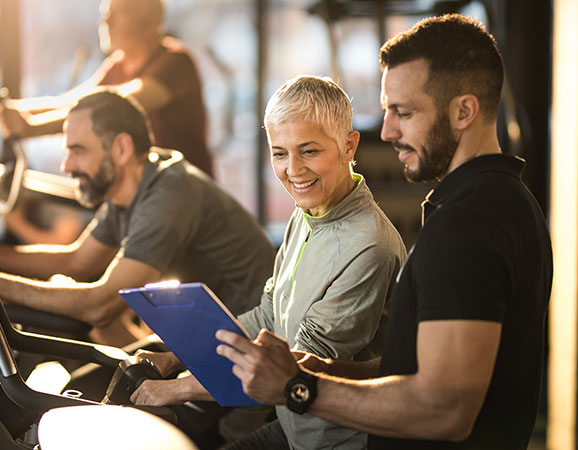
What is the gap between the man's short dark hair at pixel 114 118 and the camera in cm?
231

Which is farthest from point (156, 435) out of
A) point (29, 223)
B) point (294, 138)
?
point (29, 223)

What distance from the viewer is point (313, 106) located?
4.94 feet

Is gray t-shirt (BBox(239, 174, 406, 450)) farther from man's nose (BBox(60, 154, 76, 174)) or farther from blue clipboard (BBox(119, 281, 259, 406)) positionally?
man's nose (BBox(60, 154, 76, 174))

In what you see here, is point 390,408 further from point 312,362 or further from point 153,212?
point 153,212

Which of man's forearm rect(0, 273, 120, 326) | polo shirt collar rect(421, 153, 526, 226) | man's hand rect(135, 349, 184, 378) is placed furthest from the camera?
man's forearm rect(0, 273, 120, 326)

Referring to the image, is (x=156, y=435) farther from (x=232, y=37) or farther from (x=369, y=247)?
(x=232, y=37)

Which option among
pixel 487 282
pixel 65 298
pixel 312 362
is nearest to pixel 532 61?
pixel 65 298

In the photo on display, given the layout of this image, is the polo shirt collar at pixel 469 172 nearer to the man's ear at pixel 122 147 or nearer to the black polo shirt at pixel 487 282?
the black polo shirt at pixel 487 282

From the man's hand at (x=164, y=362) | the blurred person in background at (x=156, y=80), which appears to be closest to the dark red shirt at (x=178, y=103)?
the blurred person in background at (x=156, y=80)

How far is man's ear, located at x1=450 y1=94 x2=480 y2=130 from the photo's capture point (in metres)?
1.20

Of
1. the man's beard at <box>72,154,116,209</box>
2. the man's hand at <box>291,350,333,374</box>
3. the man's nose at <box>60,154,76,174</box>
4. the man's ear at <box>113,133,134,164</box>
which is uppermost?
the man's ear at <box>113,133,134,164</box>

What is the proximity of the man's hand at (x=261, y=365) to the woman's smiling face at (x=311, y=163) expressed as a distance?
447 mm

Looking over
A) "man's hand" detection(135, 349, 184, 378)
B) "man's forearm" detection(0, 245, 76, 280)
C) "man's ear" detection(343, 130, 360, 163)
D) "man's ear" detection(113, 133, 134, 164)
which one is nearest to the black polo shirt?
"man's ear" detection(343, 130, 360, 163)

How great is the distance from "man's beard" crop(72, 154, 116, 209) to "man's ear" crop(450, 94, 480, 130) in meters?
1.36
